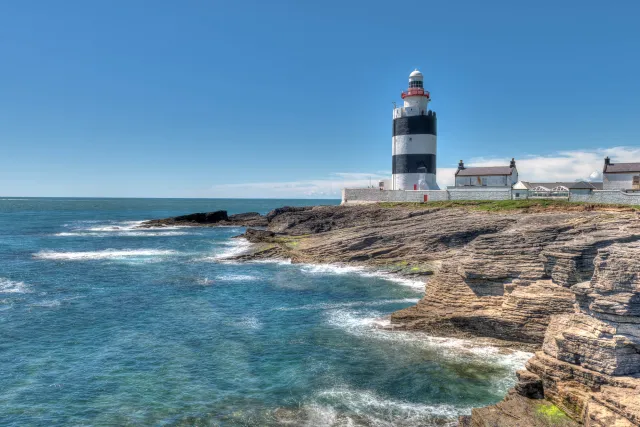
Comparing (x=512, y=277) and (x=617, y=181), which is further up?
(x=617, y=181)

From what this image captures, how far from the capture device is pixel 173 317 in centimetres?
2698

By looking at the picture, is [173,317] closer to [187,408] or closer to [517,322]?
[187,408]

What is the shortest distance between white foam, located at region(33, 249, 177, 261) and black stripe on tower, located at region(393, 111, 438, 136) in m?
33.8

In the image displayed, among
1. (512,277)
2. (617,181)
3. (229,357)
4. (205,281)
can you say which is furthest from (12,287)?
(617,181)

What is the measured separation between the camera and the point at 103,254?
52875mm

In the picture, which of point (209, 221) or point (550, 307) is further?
point (209, 221)

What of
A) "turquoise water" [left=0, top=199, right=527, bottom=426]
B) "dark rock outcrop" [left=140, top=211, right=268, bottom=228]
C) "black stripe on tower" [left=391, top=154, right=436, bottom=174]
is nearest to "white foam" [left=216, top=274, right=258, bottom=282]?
"turquoise water" [left=0, top=199, right=527, bottom=426]

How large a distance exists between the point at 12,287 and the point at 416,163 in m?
47.4

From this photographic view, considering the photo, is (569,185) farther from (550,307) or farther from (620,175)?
(550,307)

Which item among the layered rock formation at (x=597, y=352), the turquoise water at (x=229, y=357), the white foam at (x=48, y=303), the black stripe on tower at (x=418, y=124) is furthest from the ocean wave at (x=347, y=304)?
the black stripe on tower at (x=418, y=124)

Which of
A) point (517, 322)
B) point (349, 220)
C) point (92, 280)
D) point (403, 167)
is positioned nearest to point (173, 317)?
point (92, 280)

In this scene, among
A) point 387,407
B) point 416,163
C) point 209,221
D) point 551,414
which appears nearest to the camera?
point 551,414

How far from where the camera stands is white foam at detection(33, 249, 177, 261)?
4981 centimetres

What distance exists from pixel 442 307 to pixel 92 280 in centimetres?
2842
